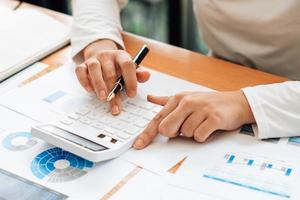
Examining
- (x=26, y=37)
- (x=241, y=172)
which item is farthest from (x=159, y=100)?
(x=26, y=37)

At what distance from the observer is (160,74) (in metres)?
1.05

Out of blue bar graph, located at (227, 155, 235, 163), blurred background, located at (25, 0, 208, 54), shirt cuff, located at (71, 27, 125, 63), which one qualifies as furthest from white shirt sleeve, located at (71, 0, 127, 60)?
blurred background, located at (25, 0, 208, 54)

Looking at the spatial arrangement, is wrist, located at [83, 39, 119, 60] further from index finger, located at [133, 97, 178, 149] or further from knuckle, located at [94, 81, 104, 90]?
index finger, located at [133, 97, 178, 149]

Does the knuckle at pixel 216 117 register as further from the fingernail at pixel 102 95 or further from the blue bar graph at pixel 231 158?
the fingernail at pixel 102 95

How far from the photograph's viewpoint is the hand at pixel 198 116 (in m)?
0.85

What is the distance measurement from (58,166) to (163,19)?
1.73m

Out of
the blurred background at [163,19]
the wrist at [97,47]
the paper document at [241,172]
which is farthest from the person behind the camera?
the blurred background at [163,19]

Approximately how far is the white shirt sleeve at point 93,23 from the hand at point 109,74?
0.10m

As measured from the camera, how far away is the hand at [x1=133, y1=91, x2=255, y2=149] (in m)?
0.85

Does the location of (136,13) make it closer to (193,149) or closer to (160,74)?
(160,74)

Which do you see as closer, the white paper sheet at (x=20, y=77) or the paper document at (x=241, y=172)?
the paper document at (x=241, y=172)

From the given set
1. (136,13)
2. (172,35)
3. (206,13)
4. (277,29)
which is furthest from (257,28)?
(136,13)

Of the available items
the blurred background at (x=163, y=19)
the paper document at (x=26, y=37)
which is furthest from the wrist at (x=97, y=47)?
the blurred background at (x=163, y=19)

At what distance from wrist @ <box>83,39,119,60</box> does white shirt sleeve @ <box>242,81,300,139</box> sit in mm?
320
